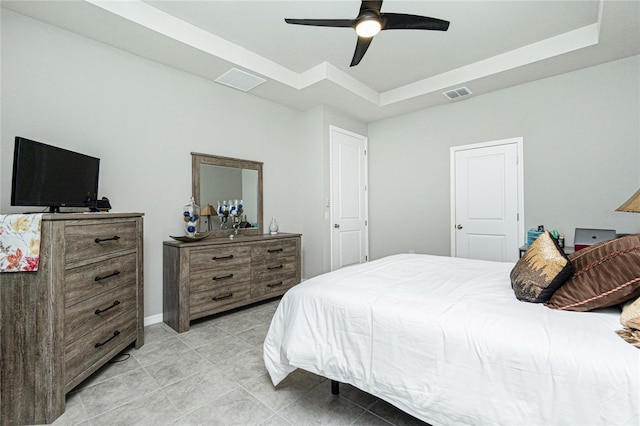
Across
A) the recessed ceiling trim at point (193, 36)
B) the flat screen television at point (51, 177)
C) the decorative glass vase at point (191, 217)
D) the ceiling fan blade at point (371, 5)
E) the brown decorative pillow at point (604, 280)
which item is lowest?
the brown decorative pillow at point (604, 280)

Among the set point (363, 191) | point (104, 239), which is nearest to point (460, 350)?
point (104, 239)

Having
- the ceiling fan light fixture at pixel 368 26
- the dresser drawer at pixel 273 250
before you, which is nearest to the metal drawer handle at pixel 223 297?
the dresser drawer at pixel 273 250

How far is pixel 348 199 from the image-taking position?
4.78 m

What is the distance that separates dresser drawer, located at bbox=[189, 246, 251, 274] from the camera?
2.92 meters

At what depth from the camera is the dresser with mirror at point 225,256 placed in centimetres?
288

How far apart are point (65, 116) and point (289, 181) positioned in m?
2.64

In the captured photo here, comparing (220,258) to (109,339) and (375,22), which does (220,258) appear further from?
(375,22)

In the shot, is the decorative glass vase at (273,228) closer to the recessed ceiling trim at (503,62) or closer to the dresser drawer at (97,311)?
the dresser drawer at (97,311)

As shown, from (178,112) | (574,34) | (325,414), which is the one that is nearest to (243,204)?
(178,112)

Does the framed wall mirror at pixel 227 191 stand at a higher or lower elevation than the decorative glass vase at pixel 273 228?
higher

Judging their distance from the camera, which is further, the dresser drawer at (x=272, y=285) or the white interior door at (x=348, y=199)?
the white interior door at (x=348, y=199)

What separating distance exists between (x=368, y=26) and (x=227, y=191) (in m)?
2.45

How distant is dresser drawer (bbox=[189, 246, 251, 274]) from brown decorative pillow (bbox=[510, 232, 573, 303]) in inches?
102

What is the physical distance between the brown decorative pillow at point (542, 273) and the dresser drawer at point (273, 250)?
8.60ft
